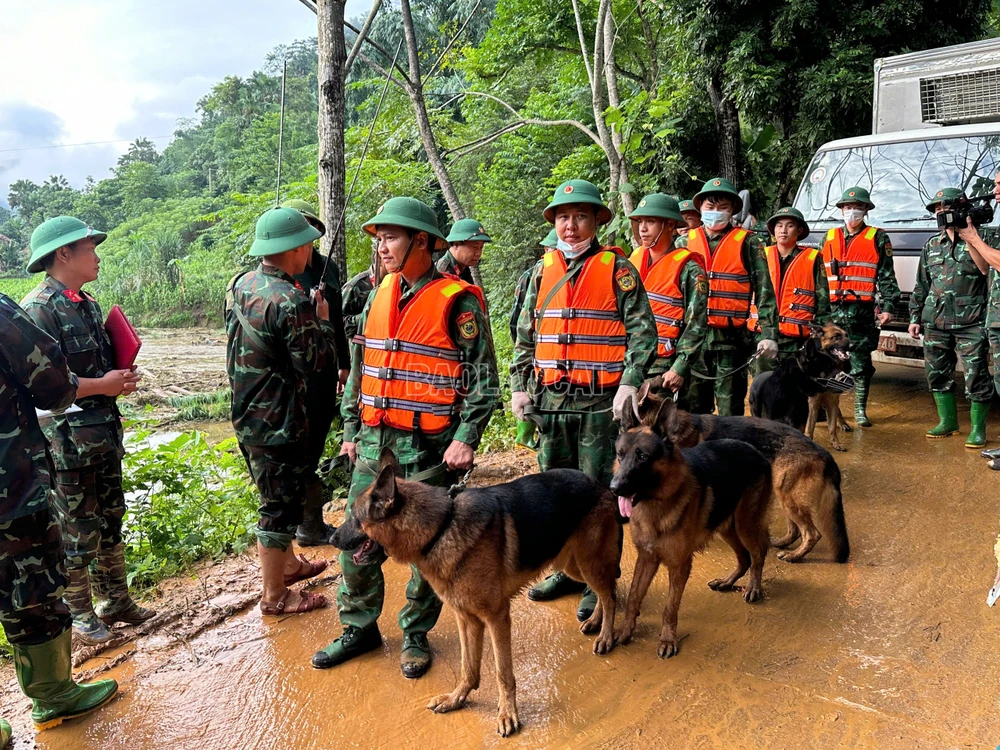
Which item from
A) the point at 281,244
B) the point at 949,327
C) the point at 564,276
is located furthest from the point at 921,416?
the point at 281,244

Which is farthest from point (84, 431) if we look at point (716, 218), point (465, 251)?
point (716, 218)

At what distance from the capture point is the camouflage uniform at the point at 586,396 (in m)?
4.16

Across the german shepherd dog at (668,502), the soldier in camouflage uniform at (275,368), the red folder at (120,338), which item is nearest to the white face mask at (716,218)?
the german shepherd dog at (668,502)

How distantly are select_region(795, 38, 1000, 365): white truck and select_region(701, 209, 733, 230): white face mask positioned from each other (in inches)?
119

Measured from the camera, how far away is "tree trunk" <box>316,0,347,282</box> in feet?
22.1

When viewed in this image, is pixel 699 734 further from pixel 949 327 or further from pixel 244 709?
pixel 949 327

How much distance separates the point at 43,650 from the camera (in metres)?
3.36

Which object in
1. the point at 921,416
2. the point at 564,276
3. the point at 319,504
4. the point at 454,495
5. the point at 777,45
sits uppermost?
the point at 777,45

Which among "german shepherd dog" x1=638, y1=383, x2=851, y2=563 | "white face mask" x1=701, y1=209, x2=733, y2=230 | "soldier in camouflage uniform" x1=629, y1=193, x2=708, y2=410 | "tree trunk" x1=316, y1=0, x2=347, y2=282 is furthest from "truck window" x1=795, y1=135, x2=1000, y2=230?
"tree trunk" x1=316, y1=0, x2=347, y2=282

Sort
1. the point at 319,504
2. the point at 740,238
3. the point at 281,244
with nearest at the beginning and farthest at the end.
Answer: the point at 281,244
the point at 319,504
the point at 740,238

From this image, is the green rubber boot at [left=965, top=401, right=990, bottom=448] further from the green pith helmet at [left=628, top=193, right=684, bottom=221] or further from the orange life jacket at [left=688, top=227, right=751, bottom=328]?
the green pith helmet at [left=628, top=193, right=684, bottom=221]

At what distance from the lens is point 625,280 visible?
4.24 metres

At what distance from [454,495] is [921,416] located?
23.6 ft

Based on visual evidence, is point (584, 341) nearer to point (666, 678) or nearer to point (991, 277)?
point (666, 678)
